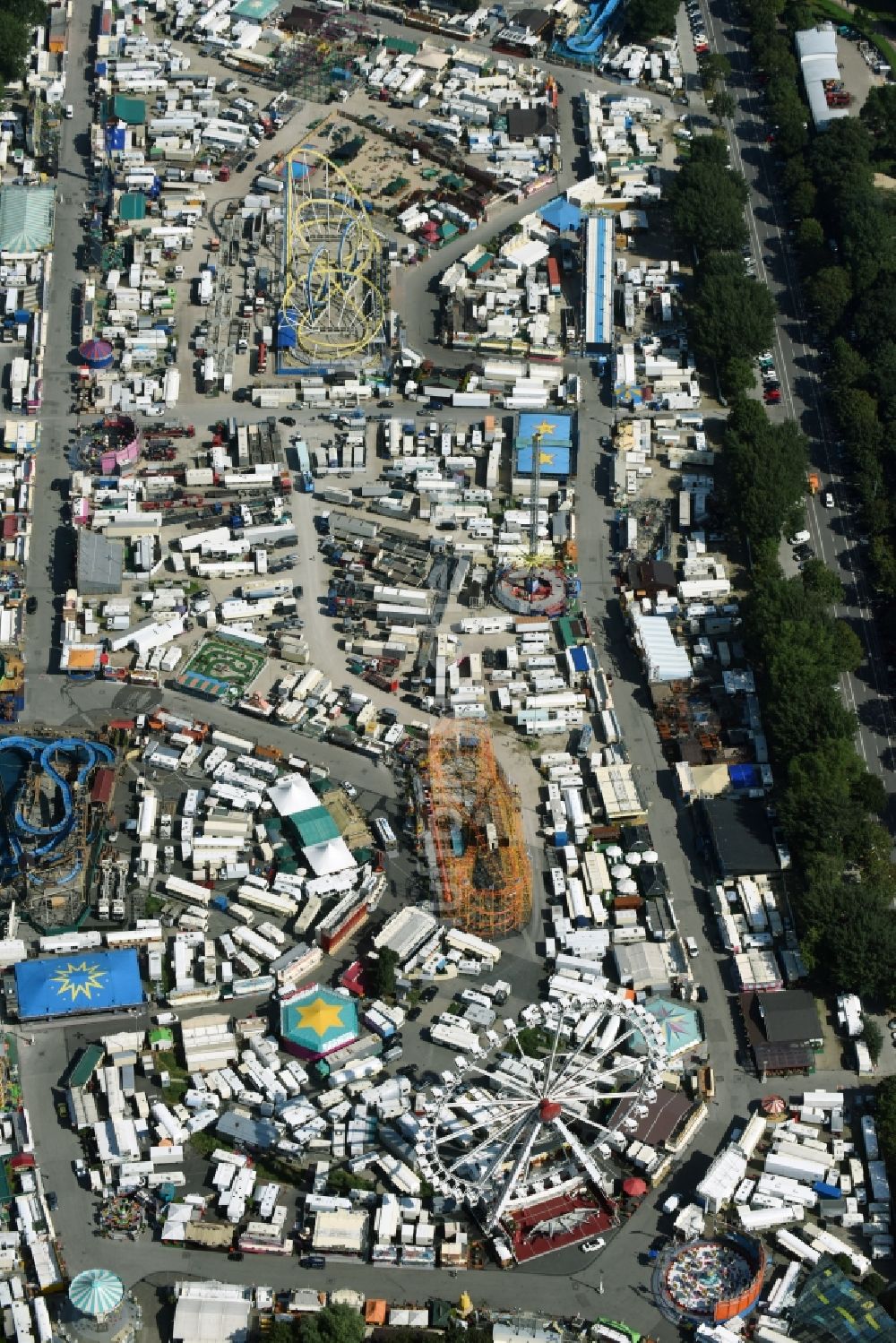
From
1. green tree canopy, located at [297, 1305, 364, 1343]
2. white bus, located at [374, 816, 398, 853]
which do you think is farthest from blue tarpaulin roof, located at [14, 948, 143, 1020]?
green tree canopy, located at [297, 1305, 364, 1343]

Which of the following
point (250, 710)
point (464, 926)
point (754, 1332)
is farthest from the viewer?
point (250, 710)

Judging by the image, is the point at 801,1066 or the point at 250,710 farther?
the point at 250,710

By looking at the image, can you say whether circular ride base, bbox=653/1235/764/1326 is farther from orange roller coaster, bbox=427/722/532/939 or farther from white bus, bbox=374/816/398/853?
white bus, bbox=374/816/398/853

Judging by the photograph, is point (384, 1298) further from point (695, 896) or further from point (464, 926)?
point (695, 896)

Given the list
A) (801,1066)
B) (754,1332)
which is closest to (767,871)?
(801,1066)

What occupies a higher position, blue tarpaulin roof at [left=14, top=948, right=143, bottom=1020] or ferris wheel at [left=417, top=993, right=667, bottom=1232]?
blue tarpaulin roof at [left=14, top=948, right=143, bottom=1020]

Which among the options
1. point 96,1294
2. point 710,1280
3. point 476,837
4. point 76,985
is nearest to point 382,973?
point 476,837

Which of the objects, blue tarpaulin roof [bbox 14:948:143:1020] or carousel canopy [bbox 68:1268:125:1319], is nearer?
carousel canopy [bbox 68:1268:125:1319]
